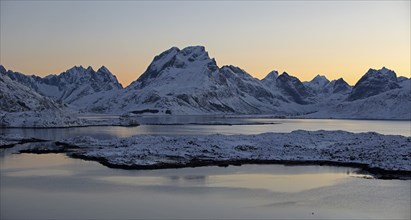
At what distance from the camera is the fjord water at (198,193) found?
98.8ft

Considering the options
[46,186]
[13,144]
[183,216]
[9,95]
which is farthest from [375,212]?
[9,95]

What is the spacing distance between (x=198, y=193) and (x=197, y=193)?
0.26ft

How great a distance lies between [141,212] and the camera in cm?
3012

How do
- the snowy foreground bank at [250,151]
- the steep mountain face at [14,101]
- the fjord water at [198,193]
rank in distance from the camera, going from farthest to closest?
the steep mountain face at [14,101], the snowy foreground bank at [250,151], the fjord water at [198,193]

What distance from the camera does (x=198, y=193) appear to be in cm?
3675

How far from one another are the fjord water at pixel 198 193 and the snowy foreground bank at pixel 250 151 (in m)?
3.40

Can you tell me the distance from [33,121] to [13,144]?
58.5 m

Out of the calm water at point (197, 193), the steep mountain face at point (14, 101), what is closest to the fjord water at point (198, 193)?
the calm water at point (197, 193)

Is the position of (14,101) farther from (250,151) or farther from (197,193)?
(197,193)

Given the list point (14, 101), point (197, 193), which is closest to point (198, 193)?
point (197, 193)

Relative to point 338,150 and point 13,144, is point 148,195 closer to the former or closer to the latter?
point 338,150

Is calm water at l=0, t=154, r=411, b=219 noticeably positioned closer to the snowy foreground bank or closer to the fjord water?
the fjord water

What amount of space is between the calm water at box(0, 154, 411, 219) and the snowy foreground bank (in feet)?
12.0

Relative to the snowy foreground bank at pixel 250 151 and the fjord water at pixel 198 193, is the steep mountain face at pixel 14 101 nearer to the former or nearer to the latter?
the snowy foreground bank at pixel 250 151
